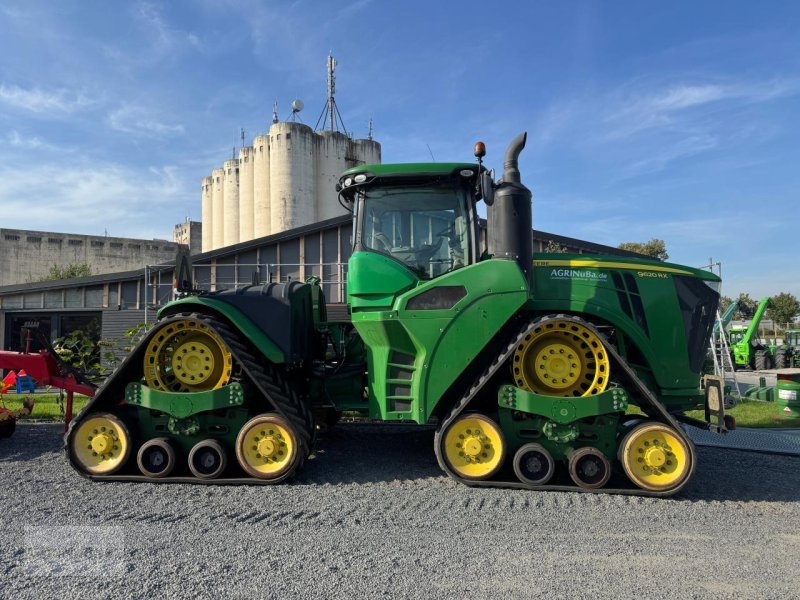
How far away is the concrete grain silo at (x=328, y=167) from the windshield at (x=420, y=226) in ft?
94.3

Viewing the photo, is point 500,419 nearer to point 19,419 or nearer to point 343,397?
point 343,397

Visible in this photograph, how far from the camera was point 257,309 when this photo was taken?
17.3 feet

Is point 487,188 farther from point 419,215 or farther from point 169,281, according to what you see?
point 169,281

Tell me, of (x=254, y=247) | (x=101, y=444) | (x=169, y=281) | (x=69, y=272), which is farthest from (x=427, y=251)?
(x=69, y=272)

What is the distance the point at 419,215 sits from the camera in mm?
5277

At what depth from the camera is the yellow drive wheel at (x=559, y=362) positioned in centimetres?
476

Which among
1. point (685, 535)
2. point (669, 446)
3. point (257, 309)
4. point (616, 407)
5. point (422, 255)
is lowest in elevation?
point (685, 535)

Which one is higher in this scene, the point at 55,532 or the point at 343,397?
the point at 343,397

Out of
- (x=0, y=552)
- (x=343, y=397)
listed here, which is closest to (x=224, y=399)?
(x=343, y=397)

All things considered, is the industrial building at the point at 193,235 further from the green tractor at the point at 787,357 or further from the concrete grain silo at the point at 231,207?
the green tractor at the point at 787,357

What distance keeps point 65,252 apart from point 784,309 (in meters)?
57.4

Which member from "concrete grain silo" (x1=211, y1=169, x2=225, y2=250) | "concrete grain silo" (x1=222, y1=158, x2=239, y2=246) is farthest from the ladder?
"concrete grain silo" (x1=211, y1=169, x2=225, y2=250)

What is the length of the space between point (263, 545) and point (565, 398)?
2770 millimetres

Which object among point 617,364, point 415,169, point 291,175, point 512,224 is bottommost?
point 617,364
